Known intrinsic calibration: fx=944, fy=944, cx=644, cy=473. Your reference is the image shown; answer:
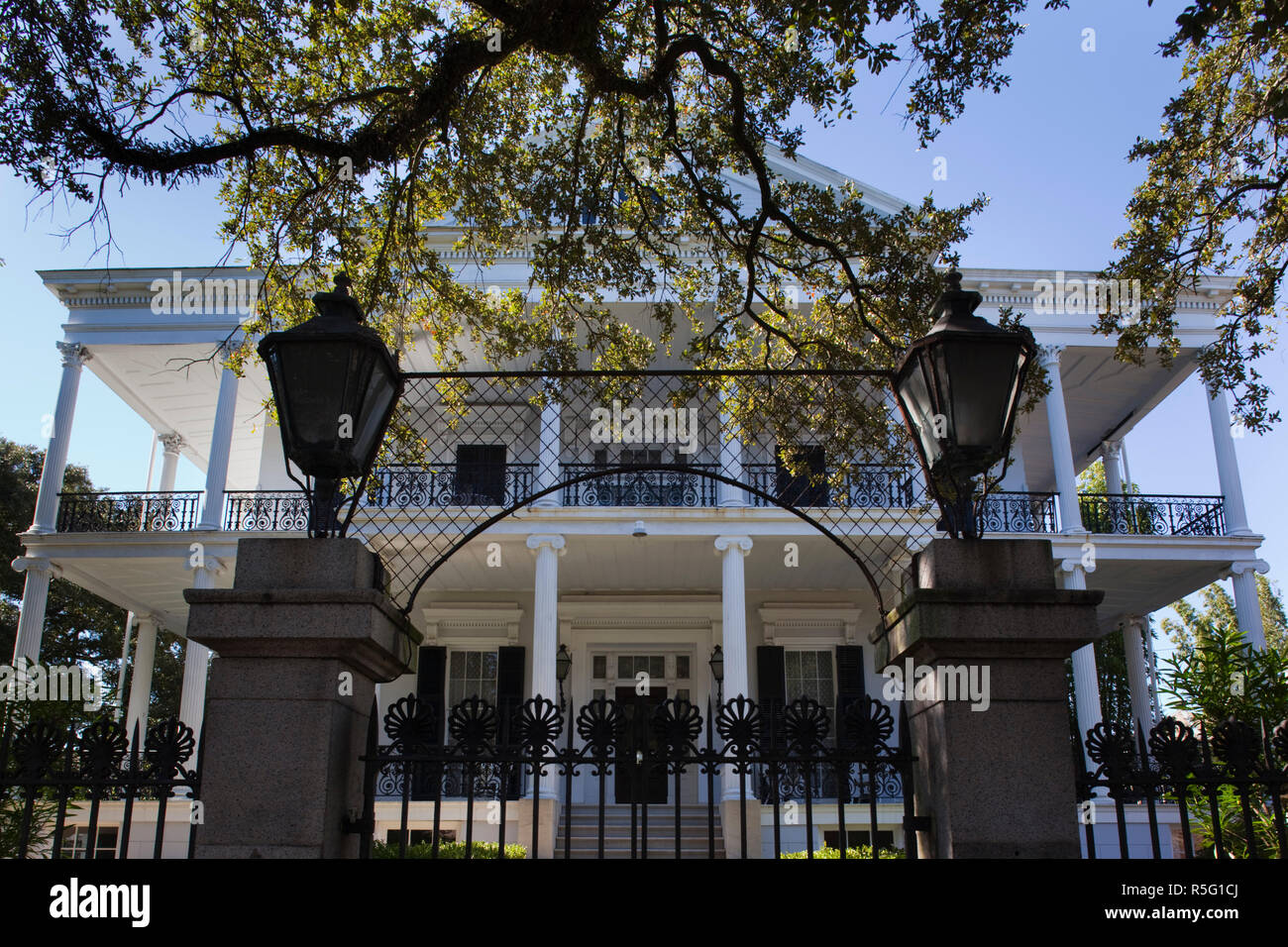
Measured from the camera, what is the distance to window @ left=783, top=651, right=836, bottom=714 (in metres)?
17.4

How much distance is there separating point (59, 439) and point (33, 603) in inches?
109

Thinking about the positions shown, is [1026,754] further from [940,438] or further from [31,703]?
[31,703]

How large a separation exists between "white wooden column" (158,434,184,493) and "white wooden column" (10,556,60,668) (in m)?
2.98

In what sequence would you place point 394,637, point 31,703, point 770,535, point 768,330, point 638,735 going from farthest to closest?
point 770,535, point 31,703, point 768,330, point 394,637, point 638,735

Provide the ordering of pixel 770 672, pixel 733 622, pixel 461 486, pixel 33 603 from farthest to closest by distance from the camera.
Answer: pixel 461 486 < pixel 770 672 < pixel 33 603 < pixel 733 622

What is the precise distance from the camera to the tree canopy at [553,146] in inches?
246

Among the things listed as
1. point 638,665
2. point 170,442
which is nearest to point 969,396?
point 638,665

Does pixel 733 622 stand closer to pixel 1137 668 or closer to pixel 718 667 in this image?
pixel 718 667

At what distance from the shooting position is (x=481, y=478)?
17.5 meters

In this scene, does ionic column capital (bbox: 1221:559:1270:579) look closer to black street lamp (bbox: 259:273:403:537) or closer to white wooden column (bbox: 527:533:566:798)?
white wooden column (bbox: 527:533:566:798)

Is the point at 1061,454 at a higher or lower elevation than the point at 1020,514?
higher

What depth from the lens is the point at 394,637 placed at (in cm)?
363
